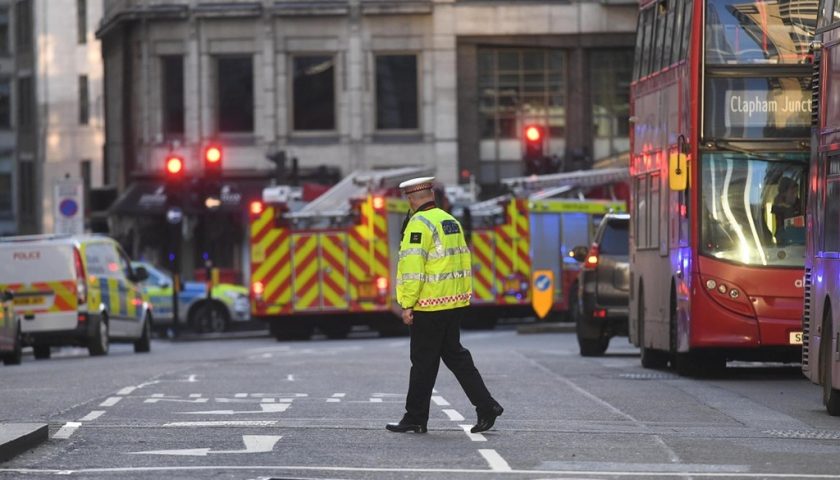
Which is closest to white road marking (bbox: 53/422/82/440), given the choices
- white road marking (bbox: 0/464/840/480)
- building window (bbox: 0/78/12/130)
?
white road marking (bbox: 0/464/840/480)

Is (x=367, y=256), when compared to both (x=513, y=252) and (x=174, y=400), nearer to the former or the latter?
(x=513, y=252)

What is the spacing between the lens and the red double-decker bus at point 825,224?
1580 centimetres

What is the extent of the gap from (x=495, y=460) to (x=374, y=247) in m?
26.8

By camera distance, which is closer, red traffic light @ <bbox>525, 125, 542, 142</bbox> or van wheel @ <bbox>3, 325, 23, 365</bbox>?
van wheel @ <bbox>3, 325, 23, 365</bbox>

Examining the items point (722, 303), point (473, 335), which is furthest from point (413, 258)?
point (473, 335)

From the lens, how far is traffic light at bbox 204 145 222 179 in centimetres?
4031

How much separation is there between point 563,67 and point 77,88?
89.2 feet

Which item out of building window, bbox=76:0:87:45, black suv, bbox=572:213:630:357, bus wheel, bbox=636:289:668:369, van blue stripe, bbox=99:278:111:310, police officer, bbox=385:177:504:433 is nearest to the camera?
police officer, bbox=385:177:504:433

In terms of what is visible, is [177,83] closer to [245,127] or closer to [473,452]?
[245,127]

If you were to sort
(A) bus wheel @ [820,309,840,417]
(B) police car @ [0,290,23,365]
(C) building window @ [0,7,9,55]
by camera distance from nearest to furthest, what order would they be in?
(A) bus wheel @ [820,309,840,417] < (B) police car @ [0,290,23,365] < (C) building window @ [0,7,9,55]

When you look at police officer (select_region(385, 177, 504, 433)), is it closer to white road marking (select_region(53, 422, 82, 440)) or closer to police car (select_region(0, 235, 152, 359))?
white road marking (select_region(53, 422, 82, 440))

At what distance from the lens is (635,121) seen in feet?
82.5

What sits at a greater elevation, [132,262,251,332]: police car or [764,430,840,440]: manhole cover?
[764,430,840,440]: manhole cover

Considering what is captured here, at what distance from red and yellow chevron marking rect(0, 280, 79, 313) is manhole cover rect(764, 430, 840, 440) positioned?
18.9m
